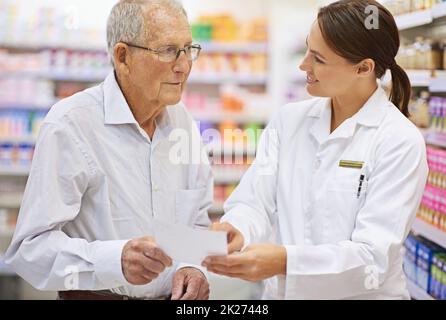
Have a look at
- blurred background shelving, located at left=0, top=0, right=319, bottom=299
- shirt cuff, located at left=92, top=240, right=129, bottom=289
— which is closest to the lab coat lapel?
shirt cuff, located at left=92, top=240, right=129, bottom=289

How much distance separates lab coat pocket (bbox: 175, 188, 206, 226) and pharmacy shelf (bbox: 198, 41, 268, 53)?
3.36m

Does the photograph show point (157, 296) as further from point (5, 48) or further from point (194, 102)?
point (5, 48)

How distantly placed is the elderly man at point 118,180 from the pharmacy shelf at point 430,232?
1.02 meters

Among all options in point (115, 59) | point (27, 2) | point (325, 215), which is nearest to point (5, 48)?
point (27, 2)

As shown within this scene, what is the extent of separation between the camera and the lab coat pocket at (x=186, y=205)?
178cm

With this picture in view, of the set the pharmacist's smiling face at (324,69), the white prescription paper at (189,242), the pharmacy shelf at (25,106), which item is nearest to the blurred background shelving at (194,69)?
the pharmacy shelf at (25,106)

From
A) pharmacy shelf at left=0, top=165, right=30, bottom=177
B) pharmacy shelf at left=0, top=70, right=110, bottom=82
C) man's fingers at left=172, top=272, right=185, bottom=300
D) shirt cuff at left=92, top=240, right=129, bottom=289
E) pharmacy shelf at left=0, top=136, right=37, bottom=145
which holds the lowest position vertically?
pharmacy shelf at left=0, top=165, right=30, bottom=177

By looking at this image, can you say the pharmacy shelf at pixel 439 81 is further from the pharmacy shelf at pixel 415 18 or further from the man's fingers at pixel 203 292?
the man's fingers at pixel 203 292

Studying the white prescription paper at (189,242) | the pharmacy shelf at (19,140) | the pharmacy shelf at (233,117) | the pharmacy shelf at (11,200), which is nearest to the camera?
the white prescription paper at (189,242)

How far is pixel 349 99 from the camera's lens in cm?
168

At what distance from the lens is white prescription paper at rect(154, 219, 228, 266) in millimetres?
1354

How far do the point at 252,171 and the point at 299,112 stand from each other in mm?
212

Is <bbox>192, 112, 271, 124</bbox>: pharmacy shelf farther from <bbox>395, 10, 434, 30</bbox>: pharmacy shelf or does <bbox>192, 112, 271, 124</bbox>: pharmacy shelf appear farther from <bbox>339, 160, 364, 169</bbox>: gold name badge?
<bbox>339, 160, 364, 169</bbox>: gold name badge

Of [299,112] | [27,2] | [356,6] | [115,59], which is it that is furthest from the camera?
[27,2]
